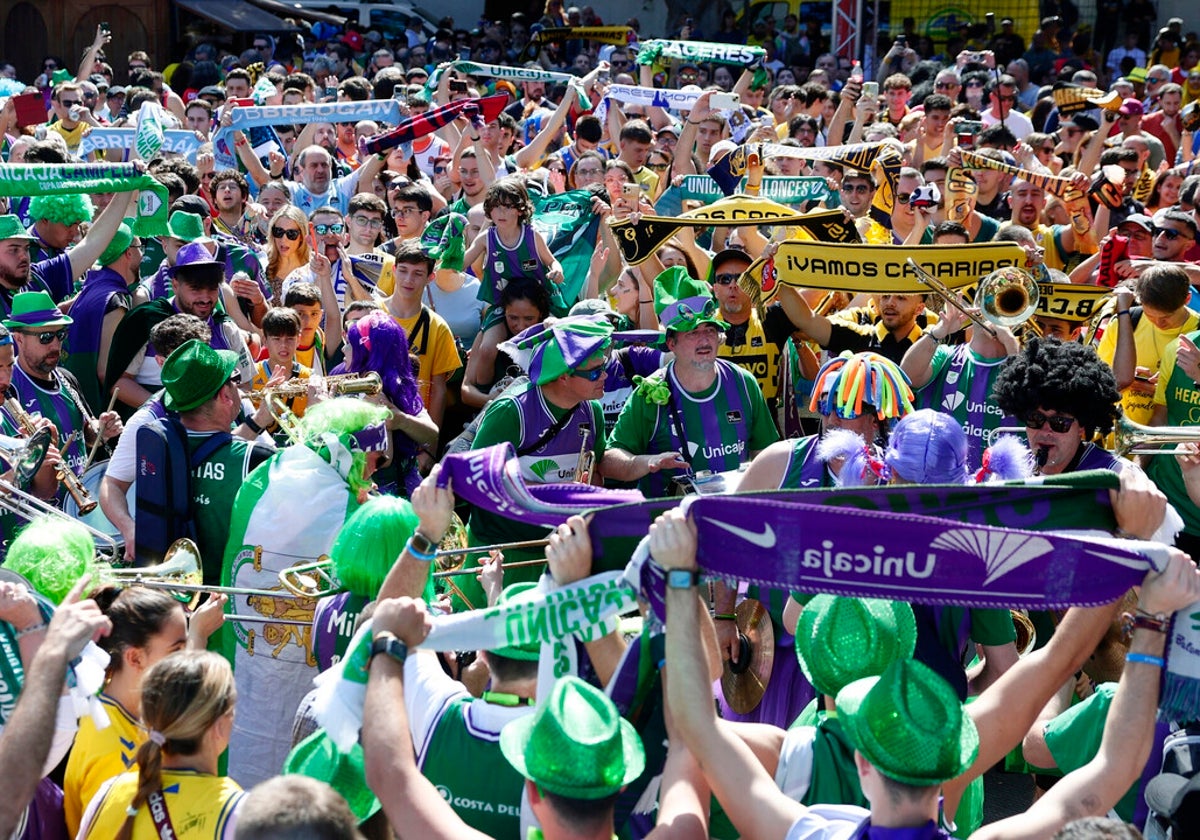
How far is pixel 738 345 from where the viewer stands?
716cm

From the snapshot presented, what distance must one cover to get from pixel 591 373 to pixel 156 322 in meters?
2.45

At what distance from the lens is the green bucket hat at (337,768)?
118 inches

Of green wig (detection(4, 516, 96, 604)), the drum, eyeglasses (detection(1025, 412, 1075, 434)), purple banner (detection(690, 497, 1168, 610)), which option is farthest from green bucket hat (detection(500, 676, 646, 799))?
the drum

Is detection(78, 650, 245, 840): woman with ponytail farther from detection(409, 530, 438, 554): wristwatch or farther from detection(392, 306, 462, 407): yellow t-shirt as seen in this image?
detection(392, 306, 462, 407): yellow t-shirt

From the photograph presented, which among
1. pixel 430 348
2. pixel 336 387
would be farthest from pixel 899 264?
pixel 336 387

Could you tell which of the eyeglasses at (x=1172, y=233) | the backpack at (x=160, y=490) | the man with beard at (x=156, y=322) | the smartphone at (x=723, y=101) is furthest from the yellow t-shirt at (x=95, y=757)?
the smartphone at (x=723, y=101)

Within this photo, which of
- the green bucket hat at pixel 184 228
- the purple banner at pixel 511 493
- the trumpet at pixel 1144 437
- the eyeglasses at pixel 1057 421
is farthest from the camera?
the green bucket hat at pixel 184 228

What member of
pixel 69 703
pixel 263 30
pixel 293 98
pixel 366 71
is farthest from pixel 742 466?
pixel 263 30

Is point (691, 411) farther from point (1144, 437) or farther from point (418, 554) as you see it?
point (418, 554)

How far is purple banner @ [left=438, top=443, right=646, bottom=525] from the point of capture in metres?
3.59

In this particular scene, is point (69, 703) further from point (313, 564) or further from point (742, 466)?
point (742, 466)

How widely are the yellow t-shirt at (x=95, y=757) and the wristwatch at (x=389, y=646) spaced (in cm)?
81

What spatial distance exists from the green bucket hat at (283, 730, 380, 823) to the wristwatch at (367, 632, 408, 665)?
23 centimetres

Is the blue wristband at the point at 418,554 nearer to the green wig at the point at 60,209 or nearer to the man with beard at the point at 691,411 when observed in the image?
the man with beard at the point at 691,411
